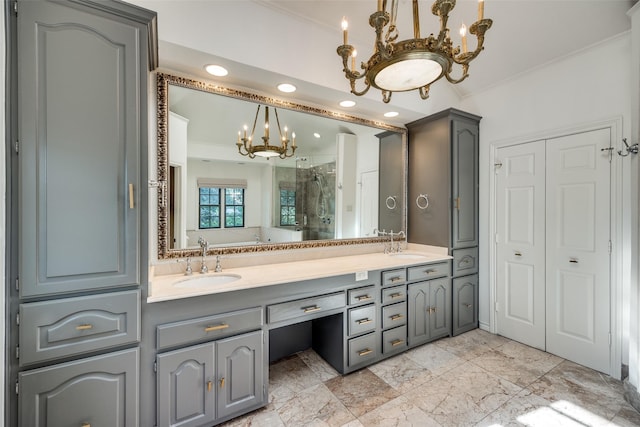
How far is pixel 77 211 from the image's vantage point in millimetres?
1342

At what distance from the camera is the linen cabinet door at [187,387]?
1552 mm

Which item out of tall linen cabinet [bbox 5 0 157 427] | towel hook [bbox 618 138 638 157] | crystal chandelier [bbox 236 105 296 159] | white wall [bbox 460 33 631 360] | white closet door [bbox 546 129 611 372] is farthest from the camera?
crystal chandelier [bbox 236 105 296 159]

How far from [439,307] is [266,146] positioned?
2.37 m

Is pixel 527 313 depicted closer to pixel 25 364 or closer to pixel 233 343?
pixel 233 343

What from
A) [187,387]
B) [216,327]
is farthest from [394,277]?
[187,387]

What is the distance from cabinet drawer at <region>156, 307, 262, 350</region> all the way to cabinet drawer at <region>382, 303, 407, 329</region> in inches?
46.2

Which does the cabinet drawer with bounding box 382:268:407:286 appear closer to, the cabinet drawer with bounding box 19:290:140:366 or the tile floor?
the tile floor

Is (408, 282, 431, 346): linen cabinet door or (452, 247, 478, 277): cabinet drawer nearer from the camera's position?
(408, 282, 431, 346): linen cabinet door

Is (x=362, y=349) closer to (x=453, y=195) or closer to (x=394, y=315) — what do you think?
(x=394, y=315)

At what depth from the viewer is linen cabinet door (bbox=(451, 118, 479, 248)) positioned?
9.77ft

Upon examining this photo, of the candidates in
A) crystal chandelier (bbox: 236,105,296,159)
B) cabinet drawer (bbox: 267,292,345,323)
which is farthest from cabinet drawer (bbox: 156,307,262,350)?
crystal chandelier (bbox: 236,105,296,159)

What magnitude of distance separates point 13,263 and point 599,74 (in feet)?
13.5

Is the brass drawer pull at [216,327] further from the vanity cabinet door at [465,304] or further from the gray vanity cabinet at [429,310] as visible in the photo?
the vanity cabinet door at [465,304]

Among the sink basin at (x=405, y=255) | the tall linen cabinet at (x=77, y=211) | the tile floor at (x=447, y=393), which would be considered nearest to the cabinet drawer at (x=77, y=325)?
the tall linen cabinet at (x=77, y=211)
